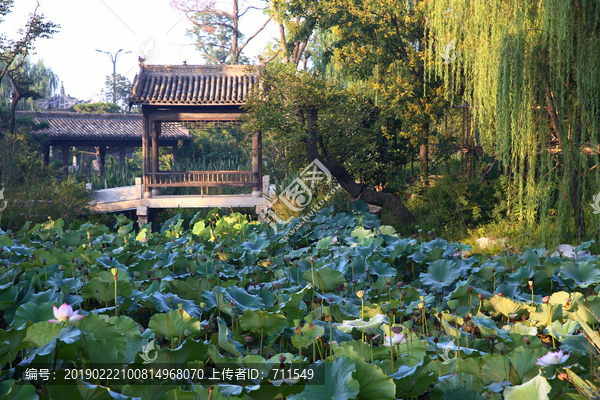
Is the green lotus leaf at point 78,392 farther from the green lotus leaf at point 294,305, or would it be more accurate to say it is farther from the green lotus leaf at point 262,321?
the green lotus leaf at point 294,305

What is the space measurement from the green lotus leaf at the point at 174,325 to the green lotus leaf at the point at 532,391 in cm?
114

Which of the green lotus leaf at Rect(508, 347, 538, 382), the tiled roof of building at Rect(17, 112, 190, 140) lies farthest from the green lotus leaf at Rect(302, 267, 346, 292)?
the tiled roof of building at Rect(17, 112, 190, 140)

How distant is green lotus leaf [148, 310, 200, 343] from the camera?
1.81 m

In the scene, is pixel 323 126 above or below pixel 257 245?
above

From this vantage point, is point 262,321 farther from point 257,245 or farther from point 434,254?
point 257,245

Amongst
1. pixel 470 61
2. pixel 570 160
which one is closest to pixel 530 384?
pixel 570 160

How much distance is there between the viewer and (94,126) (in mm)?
15070

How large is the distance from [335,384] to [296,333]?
1.70ft

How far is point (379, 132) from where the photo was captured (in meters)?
7.86

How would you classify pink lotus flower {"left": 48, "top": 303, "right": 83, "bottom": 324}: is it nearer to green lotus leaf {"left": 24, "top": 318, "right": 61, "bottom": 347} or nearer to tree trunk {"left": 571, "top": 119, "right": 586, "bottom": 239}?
green lotus leaf {"left": 24, "top": 318, "right": 61, "bottom": 347}

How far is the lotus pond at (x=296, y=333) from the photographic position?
55.8 inches

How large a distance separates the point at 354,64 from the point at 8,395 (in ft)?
24.0

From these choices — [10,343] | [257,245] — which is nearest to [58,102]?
[257,245]

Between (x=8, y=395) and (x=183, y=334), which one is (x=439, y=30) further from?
(x=8, y=395)
